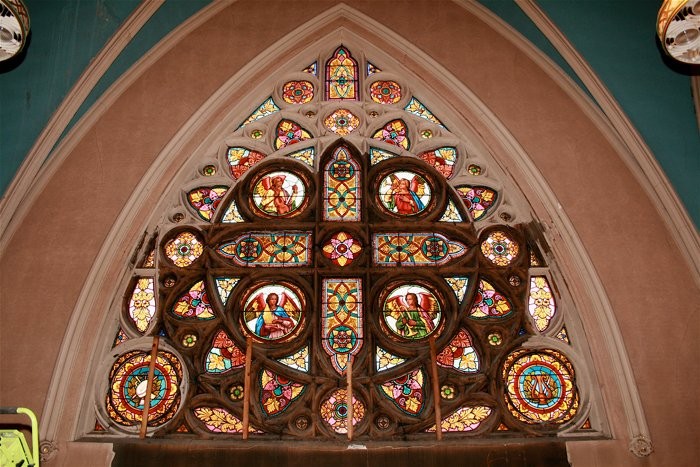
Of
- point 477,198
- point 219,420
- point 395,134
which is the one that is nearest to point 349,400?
point 219,420

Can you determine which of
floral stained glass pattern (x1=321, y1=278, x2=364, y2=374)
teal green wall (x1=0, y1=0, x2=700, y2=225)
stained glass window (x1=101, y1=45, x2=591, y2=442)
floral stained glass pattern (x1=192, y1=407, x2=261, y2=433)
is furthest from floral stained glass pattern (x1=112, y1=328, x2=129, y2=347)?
floral stained glass pattern (x1=321, y1=278, x2=364, y2=374)

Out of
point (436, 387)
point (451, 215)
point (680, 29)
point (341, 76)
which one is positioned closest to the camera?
point (680, 29)

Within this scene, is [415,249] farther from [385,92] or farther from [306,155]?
[385,92]

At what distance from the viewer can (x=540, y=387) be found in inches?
294

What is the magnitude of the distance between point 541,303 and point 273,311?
2302 millimetres

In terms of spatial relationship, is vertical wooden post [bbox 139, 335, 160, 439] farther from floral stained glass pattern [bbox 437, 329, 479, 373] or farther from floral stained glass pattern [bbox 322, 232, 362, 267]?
floral stained glass pattern [bbox 437, 329, 479, 373]

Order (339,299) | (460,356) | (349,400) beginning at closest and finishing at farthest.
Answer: (349,400), (460,356), (339,299)

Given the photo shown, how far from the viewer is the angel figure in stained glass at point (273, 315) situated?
772cm

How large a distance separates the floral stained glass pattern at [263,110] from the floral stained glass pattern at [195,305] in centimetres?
178

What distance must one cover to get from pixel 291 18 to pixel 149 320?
3313mm

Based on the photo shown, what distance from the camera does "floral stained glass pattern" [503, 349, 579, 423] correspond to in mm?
7332

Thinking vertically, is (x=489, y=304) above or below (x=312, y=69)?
below

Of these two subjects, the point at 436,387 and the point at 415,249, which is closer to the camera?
the point at 436,387

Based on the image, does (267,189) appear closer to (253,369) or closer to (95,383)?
(253,369)
